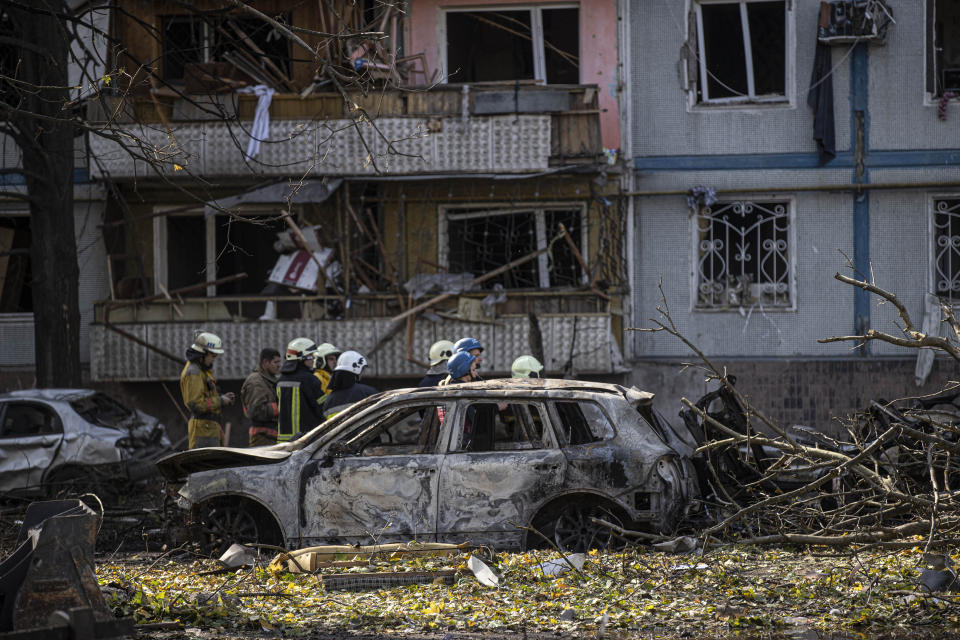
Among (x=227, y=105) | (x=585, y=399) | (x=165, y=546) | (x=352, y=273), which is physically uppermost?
(x=227, y=105)

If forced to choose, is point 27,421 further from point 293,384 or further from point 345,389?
point 345,389

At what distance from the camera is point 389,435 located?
878cm

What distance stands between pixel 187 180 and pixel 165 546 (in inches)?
354

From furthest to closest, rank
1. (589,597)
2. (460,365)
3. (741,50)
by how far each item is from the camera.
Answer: (741,50)
(460,365)
(589,597)

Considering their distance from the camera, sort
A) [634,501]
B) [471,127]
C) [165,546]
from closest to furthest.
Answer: [634,501] → [165,546] → [471,127]

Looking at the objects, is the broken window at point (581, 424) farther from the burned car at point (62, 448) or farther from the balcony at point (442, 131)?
the balcony at point (442, 131)

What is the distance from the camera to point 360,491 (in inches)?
332

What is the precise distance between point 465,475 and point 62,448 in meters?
5.89

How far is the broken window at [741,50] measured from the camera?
17203 mm

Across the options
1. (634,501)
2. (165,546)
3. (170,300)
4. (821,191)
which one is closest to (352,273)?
(170,300)

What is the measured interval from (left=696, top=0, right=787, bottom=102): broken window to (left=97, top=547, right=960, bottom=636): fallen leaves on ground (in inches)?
421

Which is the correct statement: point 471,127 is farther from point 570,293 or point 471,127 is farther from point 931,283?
point 931,283

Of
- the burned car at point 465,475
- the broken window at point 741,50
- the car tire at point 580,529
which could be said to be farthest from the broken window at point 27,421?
the broken window at point 741,50

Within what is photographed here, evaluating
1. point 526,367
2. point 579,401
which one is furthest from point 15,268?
point 579,401
